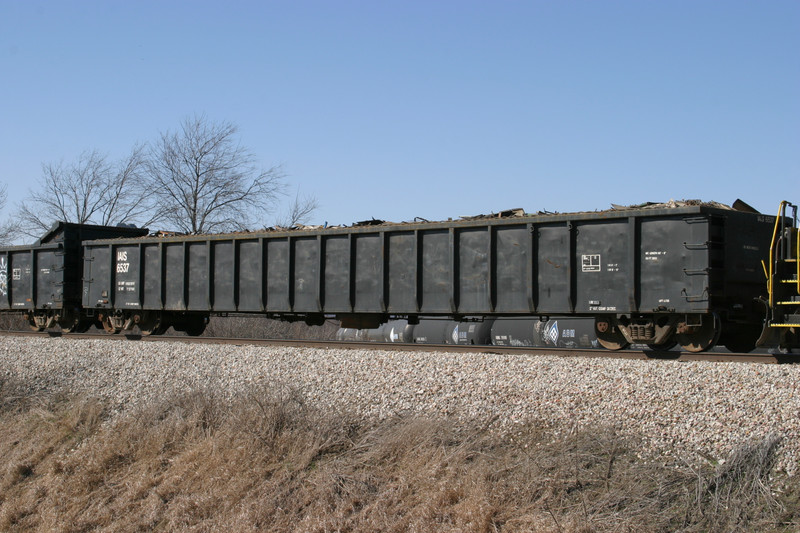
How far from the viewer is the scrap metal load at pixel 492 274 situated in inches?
485

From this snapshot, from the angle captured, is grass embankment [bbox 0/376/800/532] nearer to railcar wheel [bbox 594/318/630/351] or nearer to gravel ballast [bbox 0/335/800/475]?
gravel ballast [bbox 0/335/800/475]

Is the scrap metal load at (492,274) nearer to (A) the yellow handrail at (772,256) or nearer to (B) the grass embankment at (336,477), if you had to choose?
(A) the yellow handrail at (772,256)

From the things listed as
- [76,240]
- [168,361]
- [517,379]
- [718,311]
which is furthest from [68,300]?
[718,311]

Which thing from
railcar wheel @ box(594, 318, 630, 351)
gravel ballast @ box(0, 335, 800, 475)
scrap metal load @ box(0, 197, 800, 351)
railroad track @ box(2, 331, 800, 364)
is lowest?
gravel ballast @ box(0, 335, 800, 475)

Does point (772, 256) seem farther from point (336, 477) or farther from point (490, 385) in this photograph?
point (336, 477)

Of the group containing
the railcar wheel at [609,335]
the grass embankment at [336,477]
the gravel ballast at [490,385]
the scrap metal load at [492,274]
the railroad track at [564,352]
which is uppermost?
the scrap metal load at [492,274]

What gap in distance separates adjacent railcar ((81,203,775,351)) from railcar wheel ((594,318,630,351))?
2 centimetres

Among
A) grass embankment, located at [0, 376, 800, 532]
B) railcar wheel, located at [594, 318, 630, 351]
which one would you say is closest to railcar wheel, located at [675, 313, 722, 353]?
railcar wheel, located at [594, 318, 630, 351]

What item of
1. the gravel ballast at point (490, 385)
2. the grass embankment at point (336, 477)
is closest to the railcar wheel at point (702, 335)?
the gravel ballast at point (490, 385)

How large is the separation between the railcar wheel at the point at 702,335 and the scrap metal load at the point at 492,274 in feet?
0.06

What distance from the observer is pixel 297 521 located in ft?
24.1

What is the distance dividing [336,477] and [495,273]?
23.9 ft

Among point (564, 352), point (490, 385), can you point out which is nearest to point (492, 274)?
point (564, 352)

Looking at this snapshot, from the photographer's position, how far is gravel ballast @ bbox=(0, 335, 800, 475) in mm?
7297
